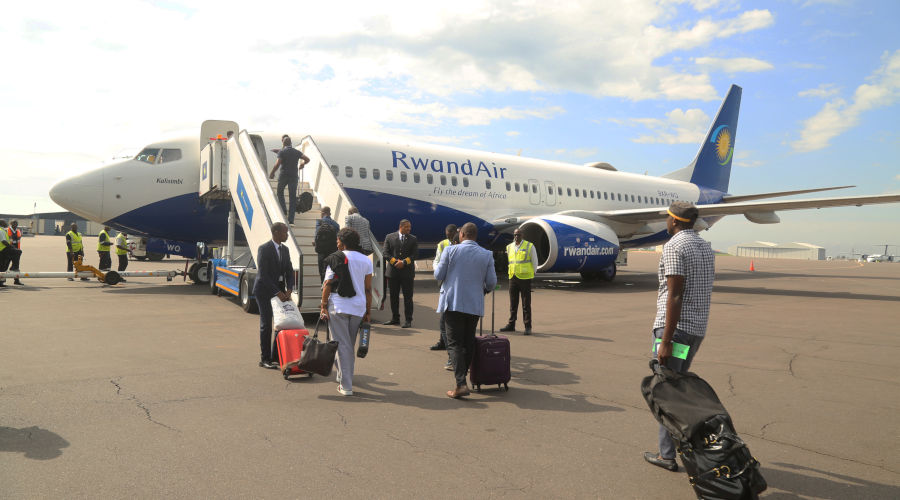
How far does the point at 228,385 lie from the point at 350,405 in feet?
3.97

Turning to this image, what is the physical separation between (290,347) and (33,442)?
2190 mm

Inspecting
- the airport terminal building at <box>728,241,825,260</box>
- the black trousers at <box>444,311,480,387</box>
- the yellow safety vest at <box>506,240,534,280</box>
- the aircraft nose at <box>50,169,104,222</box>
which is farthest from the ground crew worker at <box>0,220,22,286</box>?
the airport terminal building at <box>728,241,825,260</box>

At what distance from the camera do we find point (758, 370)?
5.91 m

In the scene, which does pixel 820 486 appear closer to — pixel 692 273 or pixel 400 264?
pixel 692 273

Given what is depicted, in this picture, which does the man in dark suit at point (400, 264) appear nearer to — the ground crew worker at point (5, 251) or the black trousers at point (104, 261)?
the ground crew worker at point (5, 251)

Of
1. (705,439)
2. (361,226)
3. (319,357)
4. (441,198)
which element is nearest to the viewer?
(705,439)

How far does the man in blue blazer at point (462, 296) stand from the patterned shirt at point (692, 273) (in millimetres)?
1847

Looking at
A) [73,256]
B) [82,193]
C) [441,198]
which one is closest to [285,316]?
[82,193]

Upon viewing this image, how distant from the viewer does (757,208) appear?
49.0 feet

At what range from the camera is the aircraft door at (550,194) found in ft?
57.3

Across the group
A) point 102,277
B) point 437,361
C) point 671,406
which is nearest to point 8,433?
point 437,361

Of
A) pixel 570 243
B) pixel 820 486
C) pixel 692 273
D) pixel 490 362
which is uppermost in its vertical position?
pixel 570 243

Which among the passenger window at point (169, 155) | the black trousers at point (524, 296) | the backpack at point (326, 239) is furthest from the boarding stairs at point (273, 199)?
the black trousers at point (524, 296)

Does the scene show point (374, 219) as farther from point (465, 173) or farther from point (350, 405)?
point (350, 405)
